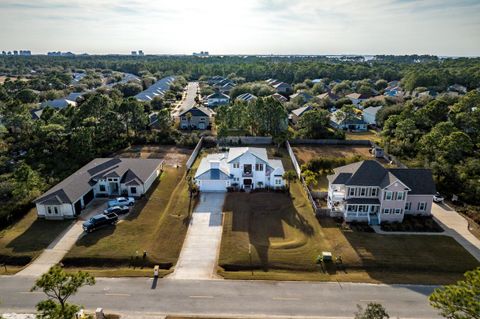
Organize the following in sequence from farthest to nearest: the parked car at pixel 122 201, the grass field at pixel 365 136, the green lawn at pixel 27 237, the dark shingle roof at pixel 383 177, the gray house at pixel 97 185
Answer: the grass field at pixel 365 136 → the parked car at pixel 122 201 → the gray house at pixel 97 185 → the dark shingle roof at pixel 383 177 → the green lawn at pixel 27 237

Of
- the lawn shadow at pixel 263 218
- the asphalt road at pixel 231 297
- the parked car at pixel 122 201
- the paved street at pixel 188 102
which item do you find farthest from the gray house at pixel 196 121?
the asphalt road at pixel 231 297

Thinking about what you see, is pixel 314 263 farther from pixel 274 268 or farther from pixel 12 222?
pixel 12 222

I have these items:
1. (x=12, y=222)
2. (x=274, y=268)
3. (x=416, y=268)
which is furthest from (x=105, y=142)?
(x=416, y=268)

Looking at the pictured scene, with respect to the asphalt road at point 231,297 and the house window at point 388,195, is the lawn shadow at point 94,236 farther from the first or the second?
the house window at point 388,195

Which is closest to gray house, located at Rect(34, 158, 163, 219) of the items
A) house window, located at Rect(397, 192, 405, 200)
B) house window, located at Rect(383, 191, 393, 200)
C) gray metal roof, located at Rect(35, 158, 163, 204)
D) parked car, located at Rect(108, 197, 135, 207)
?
gray metal roof, located at Rect(35, 158, 163, 204)

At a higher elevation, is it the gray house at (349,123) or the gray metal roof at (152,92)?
the gray metal roof at (152,92)

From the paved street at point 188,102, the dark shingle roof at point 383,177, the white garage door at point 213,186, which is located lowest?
the white garage door at point 213,186

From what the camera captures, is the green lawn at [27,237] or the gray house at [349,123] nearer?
the green lawn at [27,237]

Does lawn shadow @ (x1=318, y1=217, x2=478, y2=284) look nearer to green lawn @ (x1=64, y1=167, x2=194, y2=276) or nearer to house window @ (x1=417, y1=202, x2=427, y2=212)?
house window @ (x1=417, y1=202, x2=427, y2=212)
